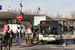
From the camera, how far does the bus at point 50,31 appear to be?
1853 centimetres

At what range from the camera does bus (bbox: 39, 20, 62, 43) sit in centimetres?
1853

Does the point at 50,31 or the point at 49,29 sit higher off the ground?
the point at 49,29

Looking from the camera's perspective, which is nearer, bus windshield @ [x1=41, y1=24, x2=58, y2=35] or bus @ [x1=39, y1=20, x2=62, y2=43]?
bus @ [x1=39, y1=20, x2=62, y2=43]

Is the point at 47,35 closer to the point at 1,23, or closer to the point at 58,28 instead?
the point at 58,28

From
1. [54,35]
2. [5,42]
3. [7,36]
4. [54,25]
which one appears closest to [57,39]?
[54,35]

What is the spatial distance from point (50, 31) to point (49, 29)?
24.4 inches

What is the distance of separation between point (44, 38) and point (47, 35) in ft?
1.77

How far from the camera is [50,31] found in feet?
64.0

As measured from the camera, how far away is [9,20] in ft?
225

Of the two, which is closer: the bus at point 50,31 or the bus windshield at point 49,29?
the bus at point 50,31

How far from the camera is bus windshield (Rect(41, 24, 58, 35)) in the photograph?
19.1 meters

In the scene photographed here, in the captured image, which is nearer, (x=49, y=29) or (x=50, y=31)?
(x=50, y=31)

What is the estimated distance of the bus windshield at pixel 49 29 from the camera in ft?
62.7

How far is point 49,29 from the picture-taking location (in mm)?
20062
